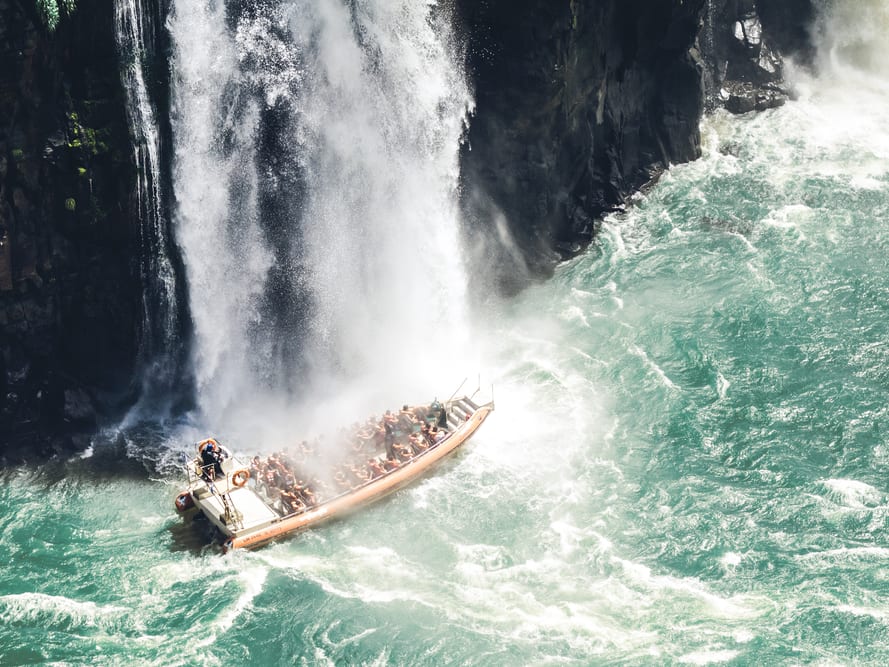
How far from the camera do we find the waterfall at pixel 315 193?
4788 centimetres

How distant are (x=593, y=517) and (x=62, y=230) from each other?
2295 cm

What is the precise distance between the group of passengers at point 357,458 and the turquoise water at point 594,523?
1329mm

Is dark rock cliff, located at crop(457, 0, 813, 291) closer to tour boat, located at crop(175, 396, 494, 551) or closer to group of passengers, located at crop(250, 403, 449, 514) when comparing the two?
group of passengers, located at crop(250, 403, 449, 514)

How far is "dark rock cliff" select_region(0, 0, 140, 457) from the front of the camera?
44031 mm

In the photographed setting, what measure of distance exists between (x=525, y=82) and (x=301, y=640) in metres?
28.3

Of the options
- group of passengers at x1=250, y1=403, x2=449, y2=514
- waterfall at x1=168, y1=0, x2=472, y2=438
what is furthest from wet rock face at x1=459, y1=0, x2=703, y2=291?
group of passengers at x1=250, y1=403, x2=449, y2=514

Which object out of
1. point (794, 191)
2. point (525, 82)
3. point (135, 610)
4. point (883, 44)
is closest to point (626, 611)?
point (135, 610)

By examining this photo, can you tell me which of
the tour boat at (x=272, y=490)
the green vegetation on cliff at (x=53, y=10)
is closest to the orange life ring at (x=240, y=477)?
the tour boat at (x=272, y=490)

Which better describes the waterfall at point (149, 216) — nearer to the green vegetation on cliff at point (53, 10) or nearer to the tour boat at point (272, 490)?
the green vegetation on cliff at point (53, 10)

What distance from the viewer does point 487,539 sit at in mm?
40531

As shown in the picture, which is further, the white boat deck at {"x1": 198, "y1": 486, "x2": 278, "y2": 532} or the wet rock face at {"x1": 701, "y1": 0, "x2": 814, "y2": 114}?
the wet rock face at {"x1": 701, "y1": 0, "x2": 814, "y2": 114}

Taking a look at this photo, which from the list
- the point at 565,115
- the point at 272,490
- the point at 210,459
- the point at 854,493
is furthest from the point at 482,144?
the point at 854,493

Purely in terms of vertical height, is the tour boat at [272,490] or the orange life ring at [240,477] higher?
the orange life ring at [240,477]

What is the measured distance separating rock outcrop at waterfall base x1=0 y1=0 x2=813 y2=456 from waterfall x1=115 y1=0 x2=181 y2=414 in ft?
1.43
